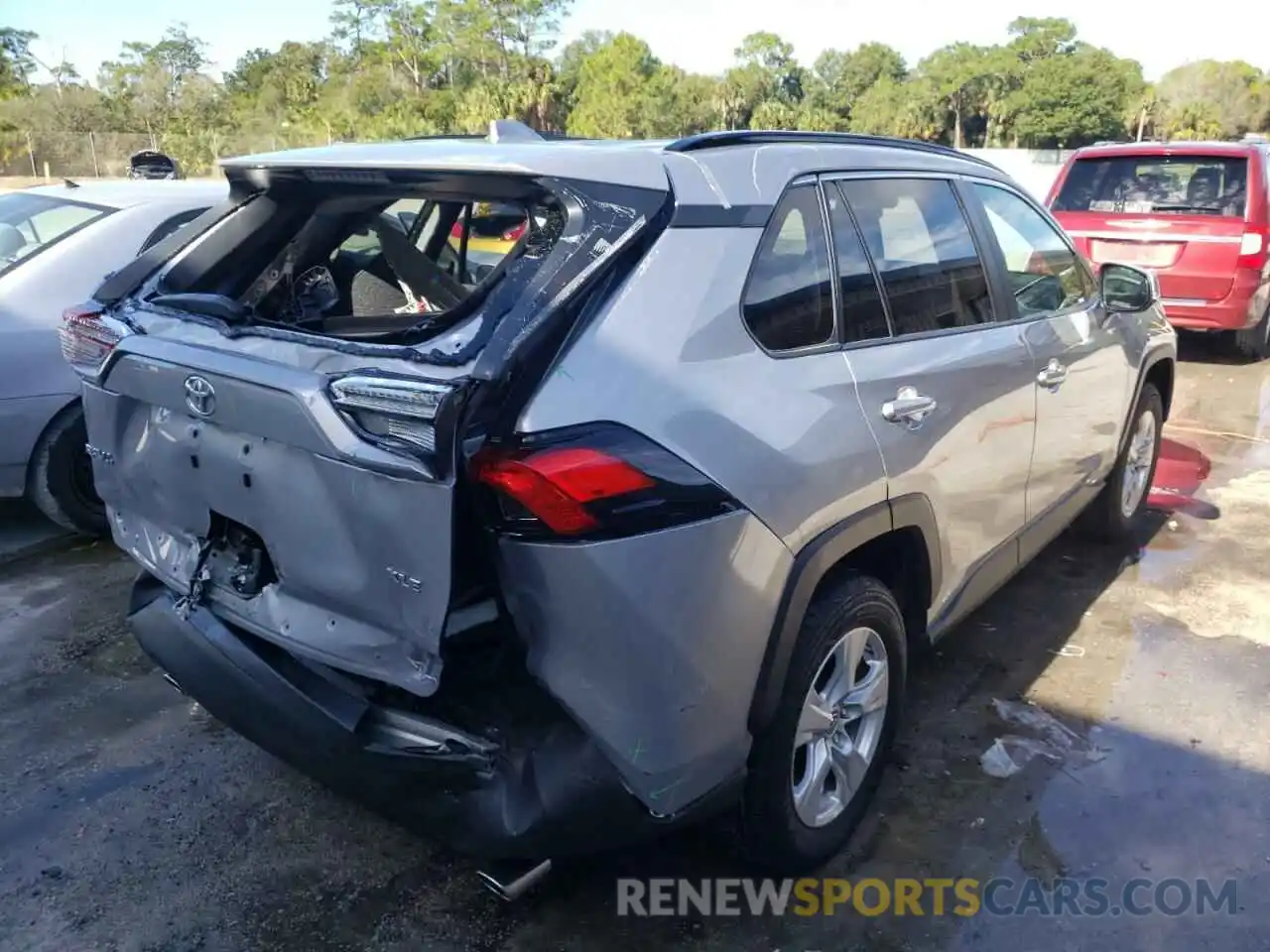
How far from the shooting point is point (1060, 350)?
11.9ft

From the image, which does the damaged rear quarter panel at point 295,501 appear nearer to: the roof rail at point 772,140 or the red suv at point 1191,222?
the roof rail at point 772,140

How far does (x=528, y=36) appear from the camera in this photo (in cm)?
7850

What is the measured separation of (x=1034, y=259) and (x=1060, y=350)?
16.5 inches

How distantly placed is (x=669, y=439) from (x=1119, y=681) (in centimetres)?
250

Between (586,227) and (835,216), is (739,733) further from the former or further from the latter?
(835,216)

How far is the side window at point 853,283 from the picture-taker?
2635 mm

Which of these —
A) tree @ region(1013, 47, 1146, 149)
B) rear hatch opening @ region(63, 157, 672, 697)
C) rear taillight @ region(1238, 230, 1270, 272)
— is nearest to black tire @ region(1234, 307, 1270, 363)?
rear taillight @ region(1238, 230, 1270, 272)

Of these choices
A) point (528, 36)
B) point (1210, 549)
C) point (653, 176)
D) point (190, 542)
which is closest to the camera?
point (653, 176)

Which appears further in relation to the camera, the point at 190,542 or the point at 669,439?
the point at 190,542

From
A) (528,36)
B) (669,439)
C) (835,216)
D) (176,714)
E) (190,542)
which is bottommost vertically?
(176,714)

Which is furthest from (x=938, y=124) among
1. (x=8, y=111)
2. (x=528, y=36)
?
(x=8, y=111)

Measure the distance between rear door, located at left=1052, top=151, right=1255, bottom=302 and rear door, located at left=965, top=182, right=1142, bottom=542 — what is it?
4371 mm

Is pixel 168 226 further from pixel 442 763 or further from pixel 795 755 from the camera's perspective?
pixel 795 755

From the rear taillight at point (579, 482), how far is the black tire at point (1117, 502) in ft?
10.7
